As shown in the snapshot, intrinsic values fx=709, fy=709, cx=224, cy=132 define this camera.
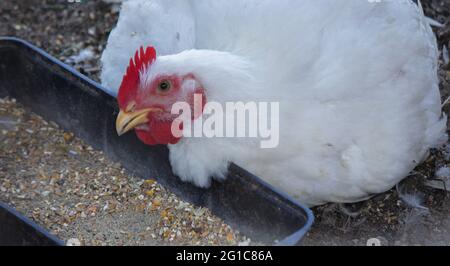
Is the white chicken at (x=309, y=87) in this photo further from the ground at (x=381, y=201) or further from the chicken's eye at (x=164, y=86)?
the ground at (x=381, y=201)

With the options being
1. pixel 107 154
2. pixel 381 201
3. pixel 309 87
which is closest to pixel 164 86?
pixel 309 87

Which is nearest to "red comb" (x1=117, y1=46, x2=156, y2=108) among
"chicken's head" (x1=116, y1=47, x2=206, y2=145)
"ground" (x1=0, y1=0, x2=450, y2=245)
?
"chicken's head" (x1=116, y1=47, x2=206, y2=145)

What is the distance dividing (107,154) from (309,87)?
45.2 inches

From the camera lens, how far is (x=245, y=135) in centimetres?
301

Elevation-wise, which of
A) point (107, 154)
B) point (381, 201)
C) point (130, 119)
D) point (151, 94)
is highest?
point (151, 94)

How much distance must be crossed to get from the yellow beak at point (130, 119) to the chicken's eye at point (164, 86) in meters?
0.09

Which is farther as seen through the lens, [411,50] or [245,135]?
[411,50]

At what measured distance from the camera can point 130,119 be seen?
3.00 metres

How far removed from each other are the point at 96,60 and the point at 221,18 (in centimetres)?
161

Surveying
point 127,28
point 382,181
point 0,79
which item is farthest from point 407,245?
point 0,79

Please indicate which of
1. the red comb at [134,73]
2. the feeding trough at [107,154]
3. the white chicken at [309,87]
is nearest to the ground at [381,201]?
the white chicken at [309,87]

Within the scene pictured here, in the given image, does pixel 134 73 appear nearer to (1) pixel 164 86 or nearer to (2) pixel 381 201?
(1) pixel 164 86
